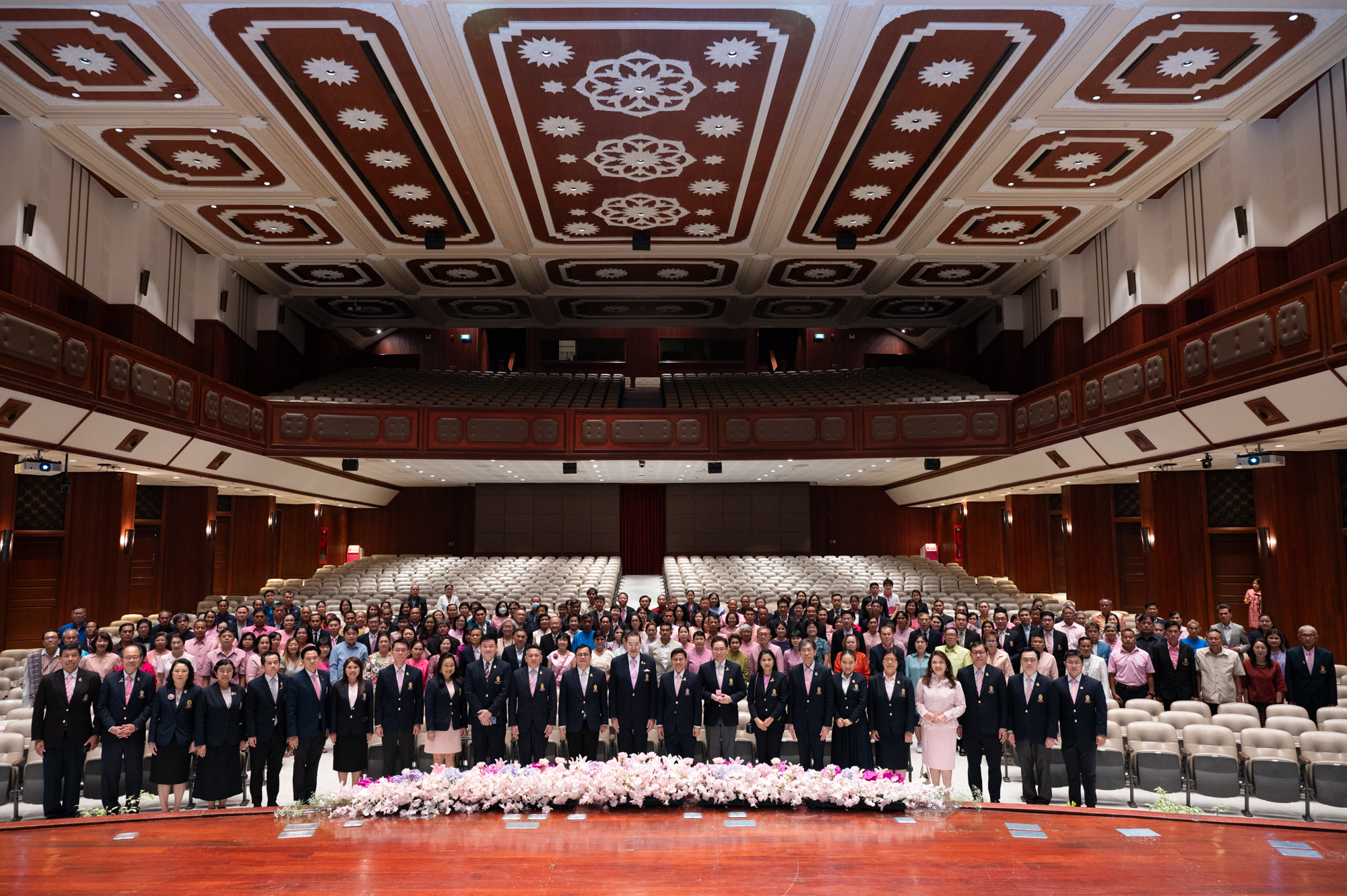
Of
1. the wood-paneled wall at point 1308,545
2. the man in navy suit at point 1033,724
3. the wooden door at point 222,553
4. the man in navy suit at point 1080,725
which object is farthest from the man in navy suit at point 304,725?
the wooden door at point 222,553

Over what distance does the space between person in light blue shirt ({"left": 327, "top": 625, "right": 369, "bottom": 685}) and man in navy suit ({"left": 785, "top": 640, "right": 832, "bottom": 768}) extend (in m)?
3.73

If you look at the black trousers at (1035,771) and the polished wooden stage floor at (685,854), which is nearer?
the polished wooden stage floor at (685,854)

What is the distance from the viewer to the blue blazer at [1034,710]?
5719mm

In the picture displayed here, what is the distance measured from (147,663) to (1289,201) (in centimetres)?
1226

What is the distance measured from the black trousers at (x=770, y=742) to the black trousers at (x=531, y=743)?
5.23 ft

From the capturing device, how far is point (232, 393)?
1258 centimetres

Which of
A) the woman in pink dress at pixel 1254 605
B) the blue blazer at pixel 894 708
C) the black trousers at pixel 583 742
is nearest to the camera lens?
the blue blazer at pixel 894 708

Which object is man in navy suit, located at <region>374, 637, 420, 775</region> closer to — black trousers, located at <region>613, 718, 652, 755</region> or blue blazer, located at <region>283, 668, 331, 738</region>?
blue blazer, located at <region>283, 668, 331, 738</region>

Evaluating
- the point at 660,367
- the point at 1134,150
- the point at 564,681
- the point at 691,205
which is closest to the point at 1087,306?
the point at 1134,150

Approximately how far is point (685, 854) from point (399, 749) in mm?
3021

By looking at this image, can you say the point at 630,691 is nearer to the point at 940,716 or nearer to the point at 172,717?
the point at 940,716

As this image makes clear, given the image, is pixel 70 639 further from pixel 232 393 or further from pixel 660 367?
pixel 660 367

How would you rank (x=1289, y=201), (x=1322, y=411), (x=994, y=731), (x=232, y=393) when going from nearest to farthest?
1. (x=994, y=731)
2. (x=1322, y=411)
3. (x=1289, y=201)
4. (x=232, y=393)

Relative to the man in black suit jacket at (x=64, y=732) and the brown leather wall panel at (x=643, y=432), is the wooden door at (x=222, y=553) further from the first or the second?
the man in black suit jacket at (x=64, y=732)
